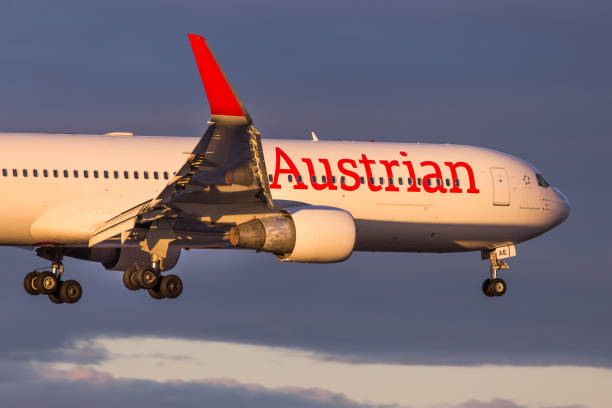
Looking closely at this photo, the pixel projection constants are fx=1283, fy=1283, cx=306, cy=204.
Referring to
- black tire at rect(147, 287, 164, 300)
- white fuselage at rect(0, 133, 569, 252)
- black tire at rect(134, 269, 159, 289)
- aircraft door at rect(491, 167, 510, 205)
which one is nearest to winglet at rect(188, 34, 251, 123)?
white fuselage at rect(0, 133, 569, 252)

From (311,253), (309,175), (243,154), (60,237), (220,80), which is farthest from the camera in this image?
(309,175)

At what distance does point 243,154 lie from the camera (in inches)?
1120

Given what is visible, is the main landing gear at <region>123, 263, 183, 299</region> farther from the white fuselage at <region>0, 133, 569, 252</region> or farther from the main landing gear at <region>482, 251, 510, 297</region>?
the main landing gear at <region>482, 251, 510, 297</region>

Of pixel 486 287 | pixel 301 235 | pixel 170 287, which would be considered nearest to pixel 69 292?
pixel 170 287

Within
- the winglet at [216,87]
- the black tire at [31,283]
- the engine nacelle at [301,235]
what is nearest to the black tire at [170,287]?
the black tire at [31,283]

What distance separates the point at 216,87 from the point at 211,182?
4.28m

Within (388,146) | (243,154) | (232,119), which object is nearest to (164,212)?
(243,154)

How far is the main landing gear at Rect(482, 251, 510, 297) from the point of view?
38094mm

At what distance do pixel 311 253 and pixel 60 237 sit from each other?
21.9ft

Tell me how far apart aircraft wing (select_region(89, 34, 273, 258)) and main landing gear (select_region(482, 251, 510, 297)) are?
380 inches

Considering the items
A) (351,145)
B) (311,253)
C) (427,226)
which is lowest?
(311,253)

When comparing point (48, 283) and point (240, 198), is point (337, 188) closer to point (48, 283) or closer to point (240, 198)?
point (240, 198)

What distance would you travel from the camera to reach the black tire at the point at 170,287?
34188 mm

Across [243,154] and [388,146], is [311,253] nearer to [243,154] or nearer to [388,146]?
[243,154]
